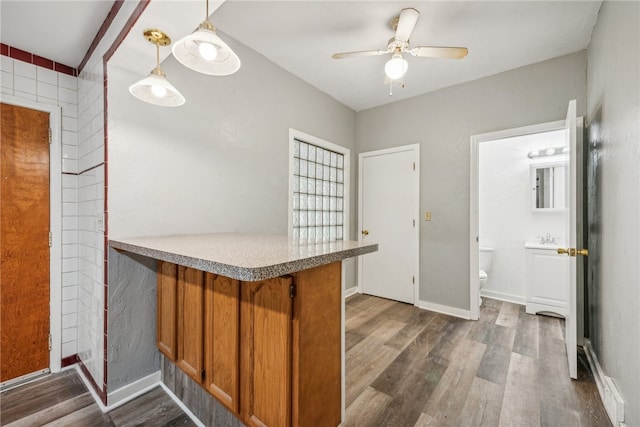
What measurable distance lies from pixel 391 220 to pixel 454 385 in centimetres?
206

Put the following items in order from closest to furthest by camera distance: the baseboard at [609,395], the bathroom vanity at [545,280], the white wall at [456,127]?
the baseboard at [609,395], the white wall at [456,127], the bathroom vanity at [545,280]

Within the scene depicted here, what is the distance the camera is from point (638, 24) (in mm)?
1295

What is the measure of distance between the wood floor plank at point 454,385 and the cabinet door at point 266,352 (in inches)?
38.1

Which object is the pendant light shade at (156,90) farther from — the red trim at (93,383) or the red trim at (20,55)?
the red trim at (93,383)

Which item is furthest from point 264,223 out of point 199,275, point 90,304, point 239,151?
point 90,304

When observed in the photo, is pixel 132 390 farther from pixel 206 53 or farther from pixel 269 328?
pixel 206 53

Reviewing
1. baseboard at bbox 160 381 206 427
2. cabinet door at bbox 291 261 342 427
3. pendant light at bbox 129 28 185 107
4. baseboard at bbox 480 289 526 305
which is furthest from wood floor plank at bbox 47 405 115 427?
baseboard at bbox 480 289 526 305

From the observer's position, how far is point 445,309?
3152 millimetres

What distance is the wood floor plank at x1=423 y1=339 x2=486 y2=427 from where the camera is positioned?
1.57 metres

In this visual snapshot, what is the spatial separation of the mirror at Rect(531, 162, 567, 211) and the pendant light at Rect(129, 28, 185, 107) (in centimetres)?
409

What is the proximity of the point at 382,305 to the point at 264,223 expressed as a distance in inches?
73.3

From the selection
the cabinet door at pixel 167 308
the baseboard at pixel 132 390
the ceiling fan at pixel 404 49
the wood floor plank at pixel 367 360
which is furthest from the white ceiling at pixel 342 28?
the wood floor plank at pixel 367 360

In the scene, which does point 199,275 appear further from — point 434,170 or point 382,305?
point 434,170

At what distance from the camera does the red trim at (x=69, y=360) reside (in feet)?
6.76
